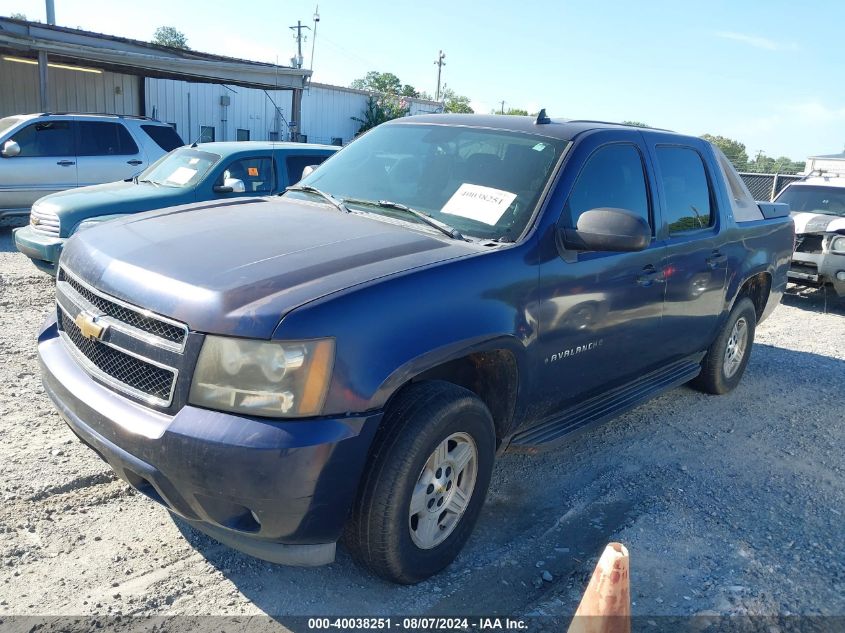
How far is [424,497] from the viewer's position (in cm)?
285

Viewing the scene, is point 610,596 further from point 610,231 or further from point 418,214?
point 418,214

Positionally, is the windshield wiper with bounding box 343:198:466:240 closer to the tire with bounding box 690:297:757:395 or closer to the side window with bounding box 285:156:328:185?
the tire with bounding box 690:297:757:395

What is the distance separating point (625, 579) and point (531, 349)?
122 cm

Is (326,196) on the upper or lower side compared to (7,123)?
upper

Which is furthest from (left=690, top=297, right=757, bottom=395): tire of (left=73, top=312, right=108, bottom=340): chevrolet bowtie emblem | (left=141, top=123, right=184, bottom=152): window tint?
(left=141, top=123, right=184, bottom=152): window tint

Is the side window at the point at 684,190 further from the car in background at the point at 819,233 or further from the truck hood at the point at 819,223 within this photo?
the truck hood at the point at 819,223

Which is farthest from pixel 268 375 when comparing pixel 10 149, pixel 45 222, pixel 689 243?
pixel 10 149

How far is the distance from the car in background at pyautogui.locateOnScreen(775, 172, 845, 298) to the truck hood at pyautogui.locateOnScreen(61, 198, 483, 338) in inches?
299

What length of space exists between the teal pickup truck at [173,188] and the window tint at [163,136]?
10.7 ft

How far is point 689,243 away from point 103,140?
9843 mm

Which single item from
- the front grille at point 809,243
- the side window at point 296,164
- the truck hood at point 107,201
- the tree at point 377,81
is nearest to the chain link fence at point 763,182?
the front grille at point 809,243

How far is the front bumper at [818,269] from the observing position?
920 cm

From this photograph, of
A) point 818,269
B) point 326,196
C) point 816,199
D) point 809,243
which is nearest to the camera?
point 326,196

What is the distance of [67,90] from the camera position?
63.2 ft
